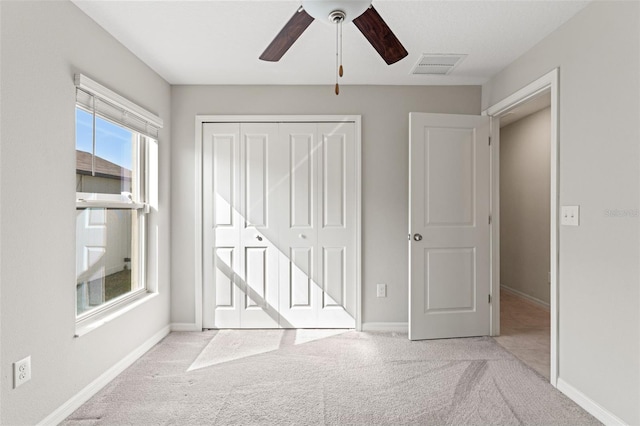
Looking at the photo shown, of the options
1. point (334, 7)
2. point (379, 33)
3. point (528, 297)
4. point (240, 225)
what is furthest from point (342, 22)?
point (528, 297)

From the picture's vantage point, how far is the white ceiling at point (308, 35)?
2.18 m

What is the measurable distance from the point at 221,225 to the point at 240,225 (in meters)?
0.19

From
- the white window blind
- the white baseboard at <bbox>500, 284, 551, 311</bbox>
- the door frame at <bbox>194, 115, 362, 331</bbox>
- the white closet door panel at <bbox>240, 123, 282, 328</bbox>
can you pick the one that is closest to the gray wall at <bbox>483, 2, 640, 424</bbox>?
the door frame at <bbox>194, 115, 362, 331</bbox>

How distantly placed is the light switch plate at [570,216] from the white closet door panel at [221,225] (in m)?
2.64

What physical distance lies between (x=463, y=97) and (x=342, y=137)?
1253mm

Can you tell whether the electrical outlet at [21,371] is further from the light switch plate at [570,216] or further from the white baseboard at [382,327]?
the light switch plate at [570,216]

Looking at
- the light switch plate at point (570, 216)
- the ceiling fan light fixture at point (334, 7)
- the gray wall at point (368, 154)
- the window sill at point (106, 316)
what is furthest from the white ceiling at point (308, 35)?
the window sill at point (106, 316)

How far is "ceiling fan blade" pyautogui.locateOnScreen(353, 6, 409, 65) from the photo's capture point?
164 centimetres

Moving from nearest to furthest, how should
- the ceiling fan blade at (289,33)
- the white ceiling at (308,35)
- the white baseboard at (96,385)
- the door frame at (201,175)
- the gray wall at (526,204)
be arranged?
the ceiling fan blade at (289,33) → the white baseboard at (96,385) → the white ceiling at (308,35) → the door frame at (201,175) → the gray wall at (526,204)

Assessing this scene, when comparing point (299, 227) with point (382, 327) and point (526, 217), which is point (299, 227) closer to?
point (382, 327)

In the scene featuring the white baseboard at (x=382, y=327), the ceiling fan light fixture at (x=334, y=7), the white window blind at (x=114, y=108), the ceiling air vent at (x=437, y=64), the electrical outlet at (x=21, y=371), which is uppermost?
the ceiling air vent at (x=437, y=64)

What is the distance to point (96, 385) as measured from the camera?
2.33 metres

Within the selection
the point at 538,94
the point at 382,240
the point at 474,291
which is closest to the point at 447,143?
the point at 538,94

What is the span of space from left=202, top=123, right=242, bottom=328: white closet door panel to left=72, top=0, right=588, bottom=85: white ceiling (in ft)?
1.89
